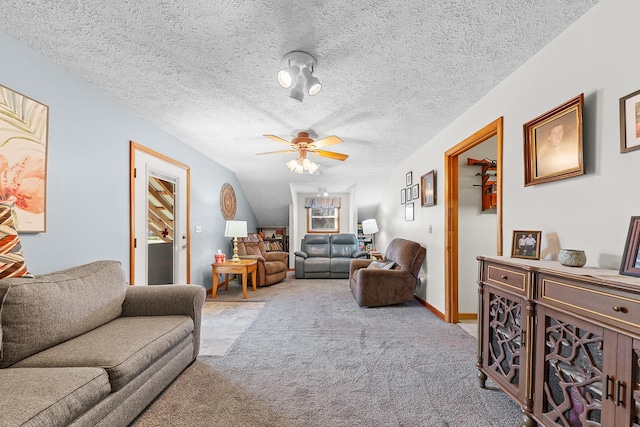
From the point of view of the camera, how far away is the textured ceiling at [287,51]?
4.71 ft

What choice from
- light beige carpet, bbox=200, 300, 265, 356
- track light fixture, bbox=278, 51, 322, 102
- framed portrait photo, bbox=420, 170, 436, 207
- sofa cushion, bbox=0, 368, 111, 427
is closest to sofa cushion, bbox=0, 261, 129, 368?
sofa cushion, bbox=0, 368, 111, 427

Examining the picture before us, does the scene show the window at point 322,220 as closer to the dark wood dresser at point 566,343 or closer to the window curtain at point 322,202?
the window curtain at point 322,202

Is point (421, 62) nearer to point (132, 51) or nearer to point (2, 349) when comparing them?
point (132, 51)

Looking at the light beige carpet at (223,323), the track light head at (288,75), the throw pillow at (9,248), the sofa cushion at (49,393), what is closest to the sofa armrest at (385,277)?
the light beige carpet at (223,323)

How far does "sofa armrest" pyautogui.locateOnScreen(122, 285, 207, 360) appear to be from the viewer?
2.08m

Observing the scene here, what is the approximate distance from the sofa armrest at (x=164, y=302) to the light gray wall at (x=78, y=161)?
0.55 meters

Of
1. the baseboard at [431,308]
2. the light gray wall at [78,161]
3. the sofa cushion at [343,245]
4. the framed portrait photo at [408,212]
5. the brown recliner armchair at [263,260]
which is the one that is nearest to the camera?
the light gray wall at [78,161]

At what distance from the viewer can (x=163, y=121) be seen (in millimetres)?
3008

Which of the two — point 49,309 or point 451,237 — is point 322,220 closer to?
point 451,237

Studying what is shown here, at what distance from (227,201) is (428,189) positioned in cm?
369

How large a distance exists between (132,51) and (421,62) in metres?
1.92

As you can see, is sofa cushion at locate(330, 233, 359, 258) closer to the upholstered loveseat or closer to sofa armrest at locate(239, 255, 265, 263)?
the upholstered loveseat

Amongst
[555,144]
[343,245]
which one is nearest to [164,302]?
[555,144]

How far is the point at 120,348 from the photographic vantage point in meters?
1.50
